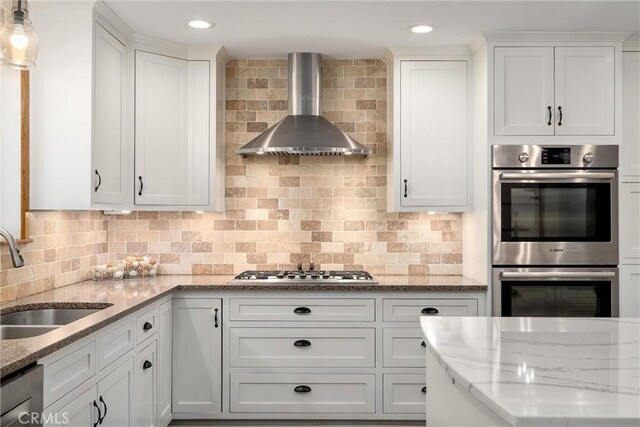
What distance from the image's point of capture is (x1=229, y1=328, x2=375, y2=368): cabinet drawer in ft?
11.4

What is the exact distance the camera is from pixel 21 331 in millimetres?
2289

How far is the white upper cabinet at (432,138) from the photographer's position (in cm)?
371

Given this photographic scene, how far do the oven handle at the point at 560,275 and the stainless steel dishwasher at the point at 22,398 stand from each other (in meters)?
2.63

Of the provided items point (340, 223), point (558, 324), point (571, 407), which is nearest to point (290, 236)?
point (340, 223)

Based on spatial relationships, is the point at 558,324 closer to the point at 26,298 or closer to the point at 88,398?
the point at 88,398

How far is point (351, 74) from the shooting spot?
4035mm

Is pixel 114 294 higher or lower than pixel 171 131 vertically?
lower

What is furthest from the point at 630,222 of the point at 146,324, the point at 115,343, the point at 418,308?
the point at 115,343

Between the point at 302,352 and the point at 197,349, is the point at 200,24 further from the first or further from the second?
the point at 302,352

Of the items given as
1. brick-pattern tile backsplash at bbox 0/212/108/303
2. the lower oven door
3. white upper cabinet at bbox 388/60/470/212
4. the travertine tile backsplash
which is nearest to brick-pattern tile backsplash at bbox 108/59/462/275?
the travertine tile backsplash

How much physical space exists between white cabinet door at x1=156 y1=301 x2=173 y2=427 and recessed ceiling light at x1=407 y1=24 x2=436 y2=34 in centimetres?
226

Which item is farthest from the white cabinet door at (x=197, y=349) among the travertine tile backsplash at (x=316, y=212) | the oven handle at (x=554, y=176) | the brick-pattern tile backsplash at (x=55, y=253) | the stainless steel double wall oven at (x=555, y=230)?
the oven handle at (x=554, y=176)

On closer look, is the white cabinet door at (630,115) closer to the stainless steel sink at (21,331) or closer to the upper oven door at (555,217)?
the upper oven door at (555,217)

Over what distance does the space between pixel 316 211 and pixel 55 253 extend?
1.76m
